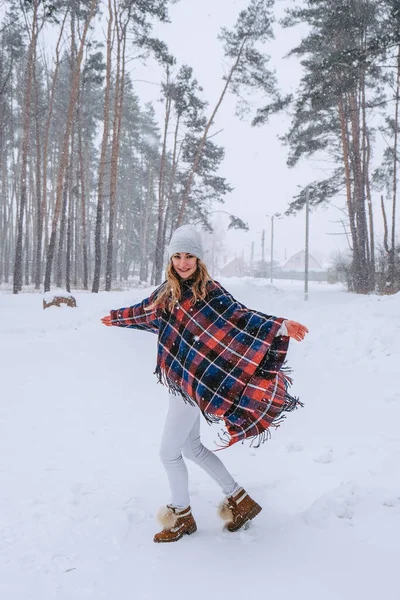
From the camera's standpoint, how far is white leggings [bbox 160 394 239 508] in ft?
9.01

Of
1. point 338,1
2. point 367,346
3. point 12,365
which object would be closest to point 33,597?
point 12,365

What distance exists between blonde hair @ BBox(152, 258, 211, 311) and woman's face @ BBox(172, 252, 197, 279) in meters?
0.03

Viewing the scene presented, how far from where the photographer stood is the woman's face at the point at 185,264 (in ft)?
9.05

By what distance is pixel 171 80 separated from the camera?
70.8ft

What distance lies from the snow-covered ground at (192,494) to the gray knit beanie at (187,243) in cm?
191

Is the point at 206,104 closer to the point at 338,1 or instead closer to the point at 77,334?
the point at 338,1

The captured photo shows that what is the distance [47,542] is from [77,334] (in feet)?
24.0

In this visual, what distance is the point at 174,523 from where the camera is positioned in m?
2.77

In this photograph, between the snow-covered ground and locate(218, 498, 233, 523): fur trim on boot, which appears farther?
locate(218, 498, 233, 523): fur trim on boot

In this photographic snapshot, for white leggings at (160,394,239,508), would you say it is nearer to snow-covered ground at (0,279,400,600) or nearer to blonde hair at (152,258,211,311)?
snow-covered ground at (0,279,400,600)

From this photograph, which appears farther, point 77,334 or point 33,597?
point 77,334

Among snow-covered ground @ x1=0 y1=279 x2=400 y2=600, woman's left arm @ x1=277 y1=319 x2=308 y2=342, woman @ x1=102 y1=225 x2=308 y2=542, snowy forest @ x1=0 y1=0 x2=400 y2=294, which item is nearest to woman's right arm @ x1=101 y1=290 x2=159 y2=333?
woman @ x1=102 y1=225 x2=308 y2=542

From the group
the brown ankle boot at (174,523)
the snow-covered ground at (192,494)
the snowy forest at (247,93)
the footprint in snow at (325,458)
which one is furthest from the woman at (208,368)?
the snowy forest at (247,93)

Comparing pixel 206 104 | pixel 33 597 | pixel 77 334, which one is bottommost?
pixel 33 597
